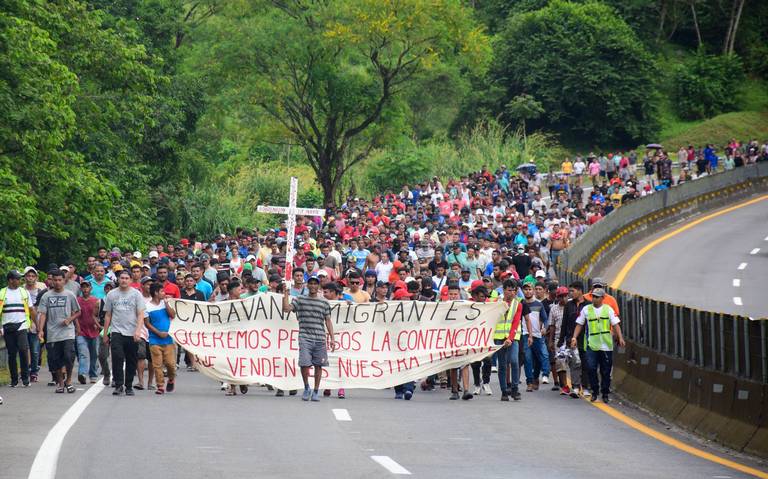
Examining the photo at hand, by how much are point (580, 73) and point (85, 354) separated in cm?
6509

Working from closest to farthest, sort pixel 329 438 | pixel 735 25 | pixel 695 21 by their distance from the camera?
pixel 329 438 → pixel 735 25 → pixel 695 21

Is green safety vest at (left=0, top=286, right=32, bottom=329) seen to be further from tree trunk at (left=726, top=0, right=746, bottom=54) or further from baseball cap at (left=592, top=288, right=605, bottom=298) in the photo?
tree trunk at (left=726, top=0, right=746, bottom=54)

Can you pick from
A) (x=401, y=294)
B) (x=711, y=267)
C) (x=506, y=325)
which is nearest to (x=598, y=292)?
(x=506, y=325)

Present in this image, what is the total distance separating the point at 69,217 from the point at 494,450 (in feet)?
77.8

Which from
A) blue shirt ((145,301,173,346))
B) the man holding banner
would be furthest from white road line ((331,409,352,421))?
blue shirt ((145,301,173,346))

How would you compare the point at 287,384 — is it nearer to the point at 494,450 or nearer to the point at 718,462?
the point at 494,450

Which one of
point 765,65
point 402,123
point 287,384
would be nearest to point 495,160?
point 402,123

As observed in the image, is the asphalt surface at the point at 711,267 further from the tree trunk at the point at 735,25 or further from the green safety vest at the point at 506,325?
the tree trunk at the point at 735,25

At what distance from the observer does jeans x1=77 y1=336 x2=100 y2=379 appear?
2023cm

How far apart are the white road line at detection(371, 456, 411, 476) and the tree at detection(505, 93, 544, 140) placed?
Answer: 67.8m

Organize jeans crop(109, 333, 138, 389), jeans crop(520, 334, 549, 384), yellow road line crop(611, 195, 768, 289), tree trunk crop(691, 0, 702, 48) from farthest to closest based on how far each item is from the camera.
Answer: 1. tree trunk crop(691, 0, 702, 48)
2. yellow road line crop(611, 195, 768, 289)
3. jeans crop(520, 334, 549, 384)
4. jeans crop(109, 333, 138, 389)

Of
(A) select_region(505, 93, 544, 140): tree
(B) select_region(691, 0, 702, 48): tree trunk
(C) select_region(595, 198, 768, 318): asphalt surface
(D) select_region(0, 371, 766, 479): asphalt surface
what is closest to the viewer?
(D) select_region(0, 371, 766, 479): asphalt surface

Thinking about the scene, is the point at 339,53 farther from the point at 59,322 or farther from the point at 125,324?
the point at 125,324

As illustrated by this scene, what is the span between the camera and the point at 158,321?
19.2 metres
